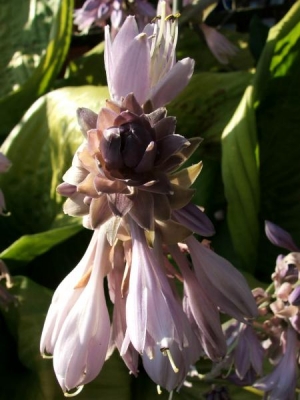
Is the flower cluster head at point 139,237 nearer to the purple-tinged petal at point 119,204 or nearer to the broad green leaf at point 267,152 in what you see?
the purple-tinged petal at point 119,204

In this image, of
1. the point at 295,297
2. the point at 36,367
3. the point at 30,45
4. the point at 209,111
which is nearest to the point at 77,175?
the point at 295,297

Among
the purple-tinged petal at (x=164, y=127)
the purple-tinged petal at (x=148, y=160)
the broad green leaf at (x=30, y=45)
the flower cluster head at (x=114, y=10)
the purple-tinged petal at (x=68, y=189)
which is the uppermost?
the purple-tinged petal at (x=164, y=127)

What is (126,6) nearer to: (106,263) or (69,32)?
(69,32)

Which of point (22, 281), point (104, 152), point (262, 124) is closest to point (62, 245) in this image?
point (22, 281)

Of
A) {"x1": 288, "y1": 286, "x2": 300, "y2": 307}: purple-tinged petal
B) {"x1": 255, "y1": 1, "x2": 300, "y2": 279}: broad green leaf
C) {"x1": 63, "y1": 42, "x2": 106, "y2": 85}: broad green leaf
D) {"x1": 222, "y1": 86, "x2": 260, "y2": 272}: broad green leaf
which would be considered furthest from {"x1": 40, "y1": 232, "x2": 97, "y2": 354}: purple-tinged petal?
{"x1": 63, "y1": 42, "x2": 106, "y2": 85}: broad green leaf

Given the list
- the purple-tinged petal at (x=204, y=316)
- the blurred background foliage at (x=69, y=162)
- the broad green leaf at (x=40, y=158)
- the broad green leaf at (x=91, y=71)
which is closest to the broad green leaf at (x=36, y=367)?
the blurred background foliage at (x=69, y=162)

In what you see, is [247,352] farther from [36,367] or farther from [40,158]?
[40,158]
